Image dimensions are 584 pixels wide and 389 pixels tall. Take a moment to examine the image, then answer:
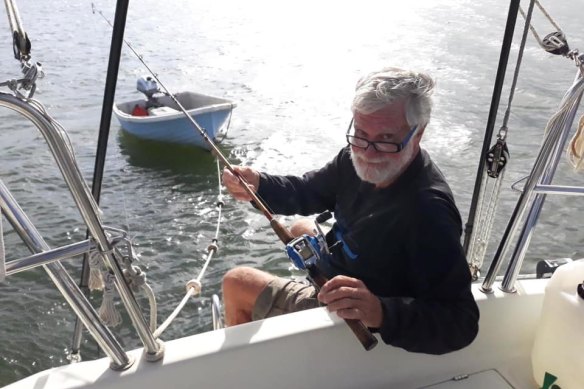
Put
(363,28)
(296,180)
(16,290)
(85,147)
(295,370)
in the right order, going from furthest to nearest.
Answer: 1. (363,28)
2. (85,147)
3. (16,290)
4. (296,180)
5. (295,370)

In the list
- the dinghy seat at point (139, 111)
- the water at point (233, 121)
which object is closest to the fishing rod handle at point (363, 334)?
the water at point (233, 121)

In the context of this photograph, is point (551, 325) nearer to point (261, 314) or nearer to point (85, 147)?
point (261, 314)

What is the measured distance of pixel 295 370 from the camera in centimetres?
162

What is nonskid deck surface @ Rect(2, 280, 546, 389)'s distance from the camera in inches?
57.0

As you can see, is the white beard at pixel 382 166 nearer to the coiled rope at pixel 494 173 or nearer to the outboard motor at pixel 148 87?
the coiled rope at pixel 494 173

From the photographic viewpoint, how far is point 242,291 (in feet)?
6.44

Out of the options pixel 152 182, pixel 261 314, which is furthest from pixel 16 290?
pixel 261 314

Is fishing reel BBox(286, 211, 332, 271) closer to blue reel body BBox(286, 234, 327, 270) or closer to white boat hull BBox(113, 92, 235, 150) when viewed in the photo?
blue reel body BBox(286, 234, 327, 270)

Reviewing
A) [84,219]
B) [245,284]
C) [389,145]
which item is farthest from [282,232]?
[84,219]

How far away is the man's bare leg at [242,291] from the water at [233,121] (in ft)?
5.83

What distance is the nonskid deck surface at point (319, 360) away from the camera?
145 cm

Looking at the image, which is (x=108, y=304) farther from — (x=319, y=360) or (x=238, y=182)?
(x=238, y=182)

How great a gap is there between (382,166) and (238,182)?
0.62 meters

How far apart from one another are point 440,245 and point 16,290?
3.64 m
